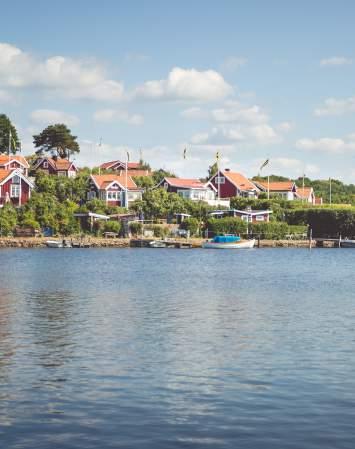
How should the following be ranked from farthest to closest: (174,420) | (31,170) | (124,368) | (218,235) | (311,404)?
(31,170)
(218,235)
(124,368)
(311,404)
(174,420)

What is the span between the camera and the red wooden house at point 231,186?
497 ft

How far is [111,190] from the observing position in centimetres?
13662

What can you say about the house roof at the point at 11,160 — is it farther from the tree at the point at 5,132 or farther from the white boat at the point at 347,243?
the white boat at the point at 347,243

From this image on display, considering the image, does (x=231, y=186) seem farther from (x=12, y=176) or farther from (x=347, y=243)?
(x=12, y=176)

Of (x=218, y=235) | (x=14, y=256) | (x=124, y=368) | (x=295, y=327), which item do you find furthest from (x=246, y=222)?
(x=124, y=368)

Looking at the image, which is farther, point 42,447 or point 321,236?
point 321,236

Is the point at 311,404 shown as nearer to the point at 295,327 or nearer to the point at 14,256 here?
the point at 295,327

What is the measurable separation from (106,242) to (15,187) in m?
21.2

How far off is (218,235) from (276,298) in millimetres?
76090

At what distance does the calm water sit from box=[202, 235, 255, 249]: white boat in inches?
2302

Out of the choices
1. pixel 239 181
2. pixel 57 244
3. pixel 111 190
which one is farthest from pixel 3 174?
pixel 239 181

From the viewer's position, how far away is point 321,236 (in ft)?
436

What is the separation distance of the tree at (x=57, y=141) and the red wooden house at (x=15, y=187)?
124 feet

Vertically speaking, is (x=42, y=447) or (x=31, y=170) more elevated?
(x=31, y=170)
